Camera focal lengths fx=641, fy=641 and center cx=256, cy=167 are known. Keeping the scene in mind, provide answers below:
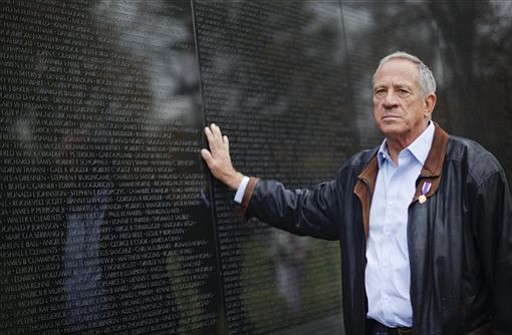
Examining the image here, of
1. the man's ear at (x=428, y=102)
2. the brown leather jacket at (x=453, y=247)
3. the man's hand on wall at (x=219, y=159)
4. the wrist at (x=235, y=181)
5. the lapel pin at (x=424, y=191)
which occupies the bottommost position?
the brown leather jacket at (x=453, y=247)

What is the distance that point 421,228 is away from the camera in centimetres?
363

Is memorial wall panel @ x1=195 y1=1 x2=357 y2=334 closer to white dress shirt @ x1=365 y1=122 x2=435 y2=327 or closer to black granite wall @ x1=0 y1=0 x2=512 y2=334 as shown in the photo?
black granite wall @ x1=0 y1=0 x2=512 y2=334

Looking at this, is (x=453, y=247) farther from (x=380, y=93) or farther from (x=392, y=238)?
(x=380, y=93)

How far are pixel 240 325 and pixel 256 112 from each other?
1.65m

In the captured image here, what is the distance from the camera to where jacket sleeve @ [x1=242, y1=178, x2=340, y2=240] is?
437cm

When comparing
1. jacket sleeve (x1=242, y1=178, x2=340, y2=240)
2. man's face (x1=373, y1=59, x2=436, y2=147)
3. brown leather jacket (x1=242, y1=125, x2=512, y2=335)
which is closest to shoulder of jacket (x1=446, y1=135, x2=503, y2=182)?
brown leather jacket (x1=242, y1=125, x2=512, y2=335)

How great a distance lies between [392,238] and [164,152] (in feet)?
5.30

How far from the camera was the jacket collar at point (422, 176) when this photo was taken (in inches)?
147

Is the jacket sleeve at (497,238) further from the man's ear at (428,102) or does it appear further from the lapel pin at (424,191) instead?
the man's ear at (428,102)

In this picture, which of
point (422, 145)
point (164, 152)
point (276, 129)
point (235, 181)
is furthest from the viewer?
point (276, 129)

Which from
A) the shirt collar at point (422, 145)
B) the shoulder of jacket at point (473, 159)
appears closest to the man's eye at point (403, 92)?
the shirt collar at point (422, 145)

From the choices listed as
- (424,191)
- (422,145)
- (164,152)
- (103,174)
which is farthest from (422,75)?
(103,174)

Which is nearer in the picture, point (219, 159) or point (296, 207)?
point (296, 207)

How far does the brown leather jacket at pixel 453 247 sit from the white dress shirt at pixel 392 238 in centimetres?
6
